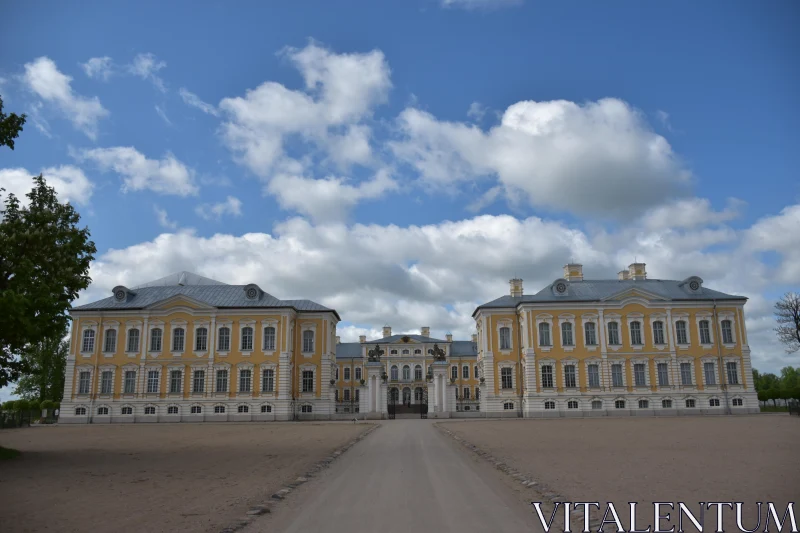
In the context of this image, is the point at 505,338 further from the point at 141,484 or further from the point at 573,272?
the point at 141,484

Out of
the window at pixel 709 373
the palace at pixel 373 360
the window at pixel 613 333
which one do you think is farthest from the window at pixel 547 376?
the window at pixel 709 373

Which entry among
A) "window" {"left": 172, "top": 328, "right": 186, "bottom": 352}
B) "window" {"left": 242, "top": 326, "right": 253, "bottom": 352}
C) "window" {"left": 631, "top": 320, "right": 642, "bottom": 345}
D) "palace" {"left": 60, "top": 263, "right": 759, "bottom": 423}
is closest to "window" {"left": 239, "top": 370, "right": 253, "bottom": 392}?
"palace" {"left": 60, "top": 263, "right": 759, "bottom": 423}

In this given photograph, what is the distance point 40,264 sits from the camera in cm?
1792

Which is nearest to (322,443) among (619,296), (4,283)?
(4,283)

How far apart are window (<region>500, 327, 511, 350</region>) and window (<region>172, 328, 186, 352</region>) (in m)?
27.4

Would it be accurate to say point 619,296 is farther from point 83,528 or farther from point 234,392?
point 83,528

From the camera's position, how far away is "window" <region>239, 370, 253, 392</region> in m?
50.2

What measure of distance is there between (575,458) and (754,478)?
5003mm

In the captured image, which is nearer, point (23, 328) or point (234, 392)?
point (23, 328)

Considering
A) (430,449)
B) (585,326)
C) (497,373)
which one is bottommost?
(430,449)

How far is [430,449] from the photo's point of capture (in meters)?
20.8

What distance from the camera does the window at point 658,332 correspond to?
5184 centimetres

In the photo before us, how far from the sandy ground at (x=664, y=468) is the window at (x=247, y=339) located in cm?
3111

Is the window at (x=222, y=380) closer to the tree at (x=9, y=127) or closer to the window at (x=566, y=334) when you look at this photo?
the window at (x=566, y=334)
